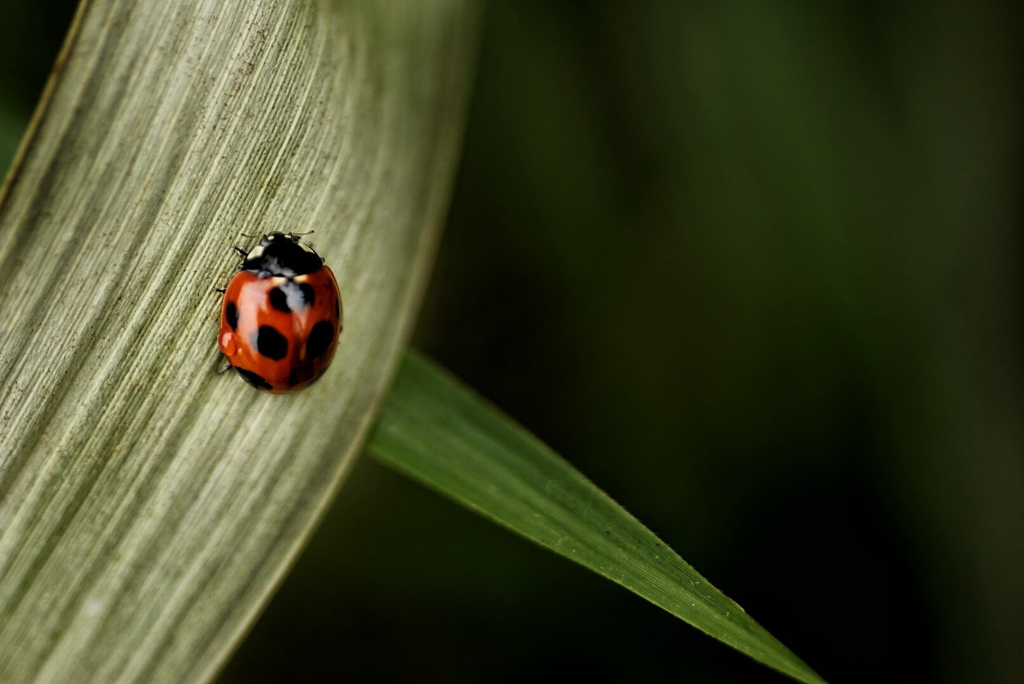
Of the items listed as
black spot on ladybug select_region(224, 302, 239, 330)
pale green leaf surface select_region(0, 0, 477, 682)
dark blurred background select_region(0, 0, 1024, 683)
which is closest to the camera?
pale green leaf surface select_region(0, 0, 477, 682)

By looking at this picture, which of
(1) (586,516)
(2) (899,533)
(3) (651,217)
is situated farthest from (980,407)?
(1) (586,516)

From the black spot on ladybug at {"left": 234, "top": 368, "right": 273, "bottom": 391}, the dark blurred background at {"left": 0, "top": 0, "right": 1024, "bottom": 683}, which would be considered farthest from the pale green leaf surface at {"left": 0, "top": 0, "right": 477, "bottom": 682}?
the dark blurred background at {"left": 0, "top": 0, "right": 1024, "bottom": 683}

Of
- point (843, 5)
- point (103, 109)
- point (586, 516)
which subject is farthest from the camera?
point (843, 5)

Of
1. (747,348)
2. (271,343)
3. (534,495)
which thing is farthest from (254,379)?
(747,348)

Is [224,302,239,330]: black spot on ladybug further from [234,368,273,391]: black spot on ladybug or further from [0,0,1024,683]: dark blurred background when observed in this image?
[0,0,1024,683]: dark blurred background

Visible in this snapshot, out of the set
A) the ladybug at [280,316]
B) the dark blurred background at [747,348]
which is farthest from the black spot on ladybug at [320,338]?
the dark blurred background at [747,348]

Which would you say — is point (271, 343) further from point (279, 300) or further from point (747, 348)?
point (747, 348)

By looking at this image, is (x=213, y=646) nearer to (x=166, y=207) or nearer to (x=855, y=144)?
(x=166, y=207)
